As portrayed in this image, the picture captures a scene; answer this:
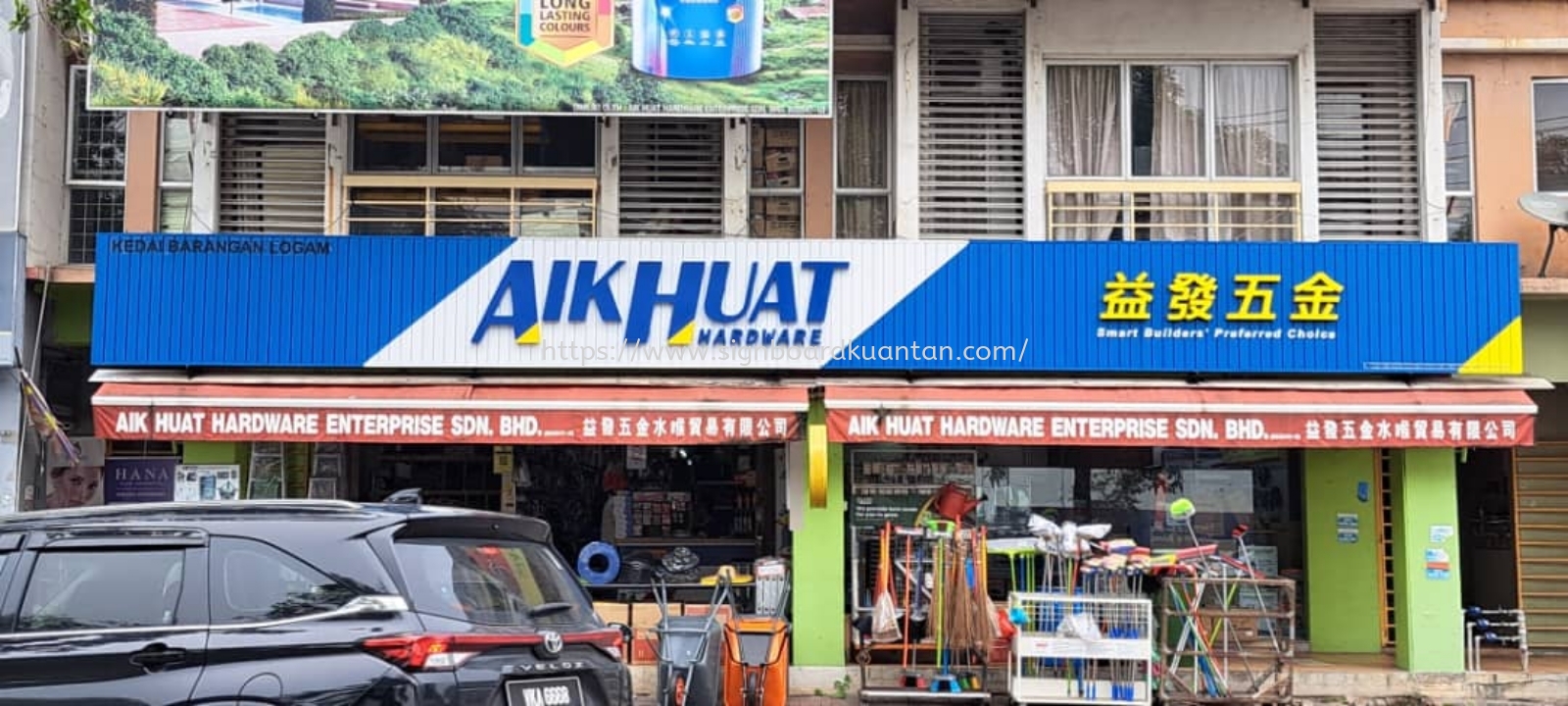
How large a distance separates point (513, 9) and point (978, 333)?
16.8ft

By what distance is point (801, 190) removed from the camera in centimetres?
1433

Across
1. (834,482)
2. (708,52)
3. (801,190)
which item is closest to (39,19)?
(708,52)

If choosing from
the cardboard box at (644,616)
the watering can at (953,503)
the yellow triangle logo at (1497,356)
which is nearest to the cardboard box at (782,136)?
the watering can at (953,503)

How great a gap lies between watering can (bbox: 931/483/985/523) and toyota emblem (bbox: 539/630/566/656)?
7522mm

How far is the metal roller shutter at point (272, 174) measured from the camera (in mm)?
14156

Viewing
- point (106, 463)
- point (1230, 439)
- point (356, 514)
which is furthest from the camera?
point (106, 463)

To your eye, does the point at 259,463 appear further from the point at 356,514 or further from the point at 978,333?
the point at 356,514

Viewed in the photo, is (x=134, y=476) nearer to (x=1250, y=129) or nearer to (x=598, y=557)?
(x=598, y=557)

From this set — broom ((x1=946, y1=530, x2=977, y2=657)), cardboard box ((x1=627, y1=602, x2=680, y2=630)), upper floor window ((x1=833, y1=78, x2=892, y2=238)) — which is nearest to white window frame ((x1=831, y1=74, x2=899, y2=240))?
upper floor window ((x1=833, y1=78, x2=892, y2=238))

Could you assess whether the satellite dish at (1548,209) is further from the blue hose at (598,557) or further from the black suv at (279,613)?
the black suv at (279,613)

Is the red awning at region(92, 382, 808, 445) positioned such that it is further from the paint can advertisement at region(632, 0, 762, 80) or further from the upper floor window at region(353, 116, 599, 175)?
the paint can advertisement at region(632, 0, 762, 80)

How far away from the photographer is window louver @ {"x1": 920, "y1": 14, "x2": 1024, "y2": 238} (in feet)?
46.3

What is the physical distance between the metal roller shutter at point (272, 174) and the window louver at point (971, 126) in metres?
5.97

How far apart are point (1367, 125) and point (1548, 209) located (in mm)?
1928
